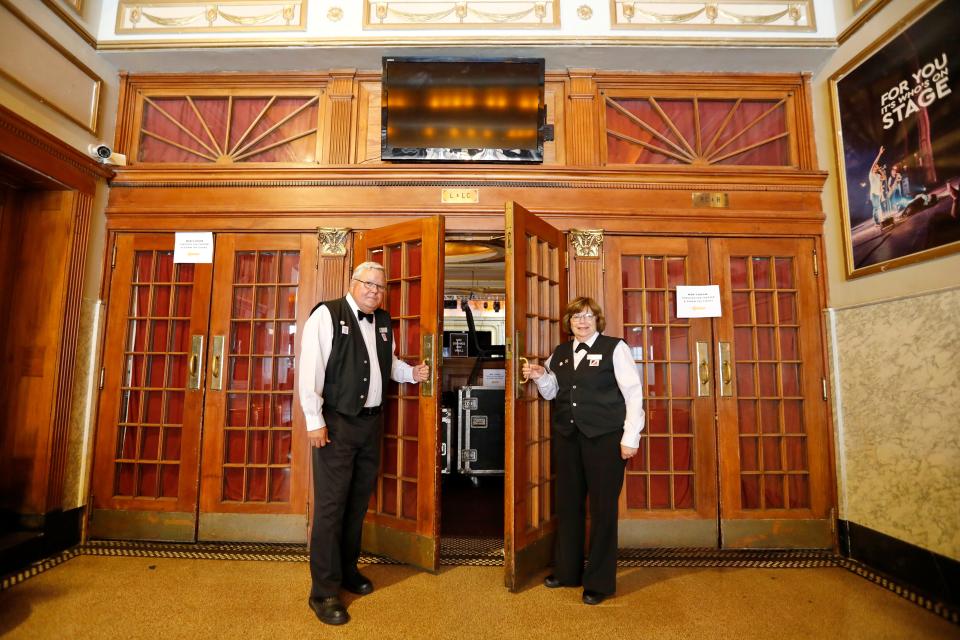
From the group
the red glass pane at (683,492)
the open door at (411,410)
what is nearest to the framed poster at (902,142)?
the red glass pane at (683,492)

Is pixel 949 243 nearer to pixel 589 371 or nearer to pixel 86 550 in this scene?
pixel 589 371

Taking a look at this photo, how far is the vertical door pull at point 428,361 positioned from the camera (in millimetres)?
2838

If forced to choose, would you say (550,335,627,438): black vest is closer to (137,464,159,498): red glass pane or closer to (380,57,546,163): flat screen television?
(380,57,546,163): flat screen television

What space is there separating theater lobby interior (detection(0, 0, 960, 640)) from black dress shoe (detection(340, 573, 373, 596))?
177mm

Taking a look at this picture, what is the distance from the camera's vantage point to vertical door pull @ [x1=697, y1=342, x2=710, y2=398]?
10.8 feet

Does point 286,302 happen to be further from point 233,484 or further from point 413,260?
point 233,484

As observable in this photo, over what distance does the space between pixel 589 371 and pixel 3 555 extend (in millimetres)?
3490

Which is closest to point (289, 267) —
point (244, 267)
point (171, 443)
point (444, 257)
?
point (244, 267)

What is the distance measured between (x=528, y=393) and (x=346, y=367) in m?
1.11

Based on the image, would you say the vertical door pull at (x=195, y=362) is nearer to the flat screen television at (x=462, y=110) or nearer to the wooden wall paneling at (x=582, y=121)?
the flat screen television at (x=462, y=110)

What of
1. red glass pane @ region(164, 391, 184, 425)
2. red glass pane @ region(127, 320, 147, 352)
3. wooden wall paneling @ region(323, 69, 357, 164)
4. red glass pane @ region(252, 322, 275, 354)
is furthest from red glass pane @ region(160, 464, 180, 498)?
wooden wall paneling @ region(323, 69, 357, 164)

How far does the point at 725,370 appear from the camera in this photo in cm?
332

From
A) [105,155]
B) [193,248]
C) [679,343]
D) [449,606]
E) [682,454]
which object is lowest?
[449,606]

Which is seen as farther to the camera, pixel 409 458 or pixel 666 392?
pixel 666 392
